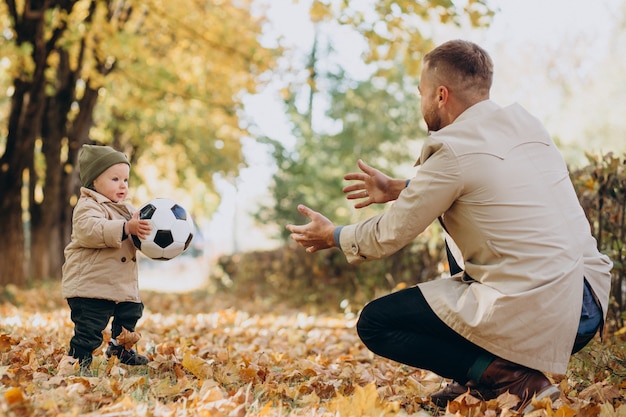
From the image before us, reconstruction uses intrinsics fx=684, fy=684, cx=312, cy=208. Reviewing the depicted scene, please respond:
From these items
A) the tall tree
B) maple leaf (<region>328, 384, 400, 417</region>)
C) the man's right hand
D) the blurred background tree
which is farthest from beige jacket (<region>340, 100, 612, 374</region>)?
the blurred background tree

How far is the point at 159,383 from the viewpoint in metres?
3.43

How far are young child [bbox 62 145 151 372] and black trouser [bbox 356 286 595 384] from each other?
59.9 inches

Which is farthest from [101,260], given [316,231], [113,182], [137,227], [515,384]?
[515,384]

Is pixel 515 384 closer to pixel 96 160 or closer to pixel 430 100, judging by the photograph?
pixel 430 100

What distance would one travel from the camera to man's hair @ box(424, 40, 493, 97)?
348 centimetres

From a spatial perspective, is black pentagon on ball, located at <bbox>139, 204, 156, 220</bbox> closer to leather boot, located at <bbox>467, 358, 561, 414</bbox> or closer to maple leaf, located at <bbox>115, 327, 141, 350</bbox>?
maple leaf, located at <bbox>115, 327, 141, 350</bbox>

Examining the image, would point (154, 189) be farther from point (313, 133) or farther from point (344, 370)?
point (344, 370)

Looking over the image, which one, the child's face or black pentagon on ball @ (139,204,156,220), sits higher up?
the child's face

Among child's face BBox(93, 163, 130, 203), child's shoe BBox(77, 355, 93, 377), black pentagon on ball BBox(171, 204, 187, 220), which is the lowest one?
child's shoe BBox(77, 355, 93, 377)

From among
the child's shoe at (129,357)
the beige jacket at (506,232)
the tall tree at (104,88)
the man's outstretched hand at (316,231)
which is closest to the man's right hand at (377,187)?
the man's outstretched hand at (316,231)

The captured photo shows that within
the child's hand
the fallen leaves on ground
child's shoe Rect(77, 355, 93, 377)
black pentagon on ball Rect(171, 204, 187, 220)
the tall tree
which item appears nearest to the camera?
the fallen leaves on ground

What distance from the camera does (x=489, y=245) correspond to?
3.25 m

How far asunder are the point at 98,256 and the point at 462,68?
2441 millimetres

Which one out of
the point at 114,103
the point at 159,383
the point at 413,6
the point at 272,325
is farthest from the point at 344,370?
the point at 114,103
